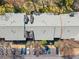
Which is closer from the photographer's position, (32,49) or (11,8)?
(32,49)

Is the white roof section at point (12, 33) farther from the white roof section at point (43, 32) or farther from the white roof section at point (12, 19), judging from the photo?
the white roof section at point (43, 32)

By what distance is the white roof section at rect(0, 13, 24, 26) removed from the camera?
12.1m

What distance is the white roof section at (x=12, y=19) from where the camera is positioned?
12133 mm

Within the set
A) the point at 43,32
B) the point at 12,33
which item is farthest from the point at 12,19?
the point at 43,32

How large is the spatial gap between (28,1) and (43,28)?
136 centimetres

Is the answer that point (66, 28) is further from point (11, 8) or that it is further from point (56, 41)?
point (11, 8)

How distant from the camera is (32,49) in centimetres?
1166

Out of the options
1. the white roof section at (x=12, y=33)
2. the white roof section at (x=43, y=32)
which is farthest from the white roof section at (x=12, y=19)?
the white roof section at (x=43, y=32)

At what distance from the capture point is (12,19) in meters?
12.2

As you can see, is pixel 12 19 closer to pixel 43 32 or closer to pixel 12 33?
pixel 12 33

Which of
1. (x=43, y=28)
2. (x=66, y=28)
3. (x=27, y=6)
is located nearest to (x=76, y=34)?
(x=66, y=28)

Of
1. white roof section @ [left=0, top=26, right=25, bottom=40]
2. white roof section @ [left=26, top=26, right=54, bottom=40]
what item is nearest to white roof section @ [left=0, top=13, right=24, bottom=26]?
white roof section @ [left=0, top=26, right=25, bottom=40]

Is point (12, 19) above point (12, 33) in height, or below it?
above

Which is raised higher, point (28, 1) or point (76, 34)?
point (28, 1)
